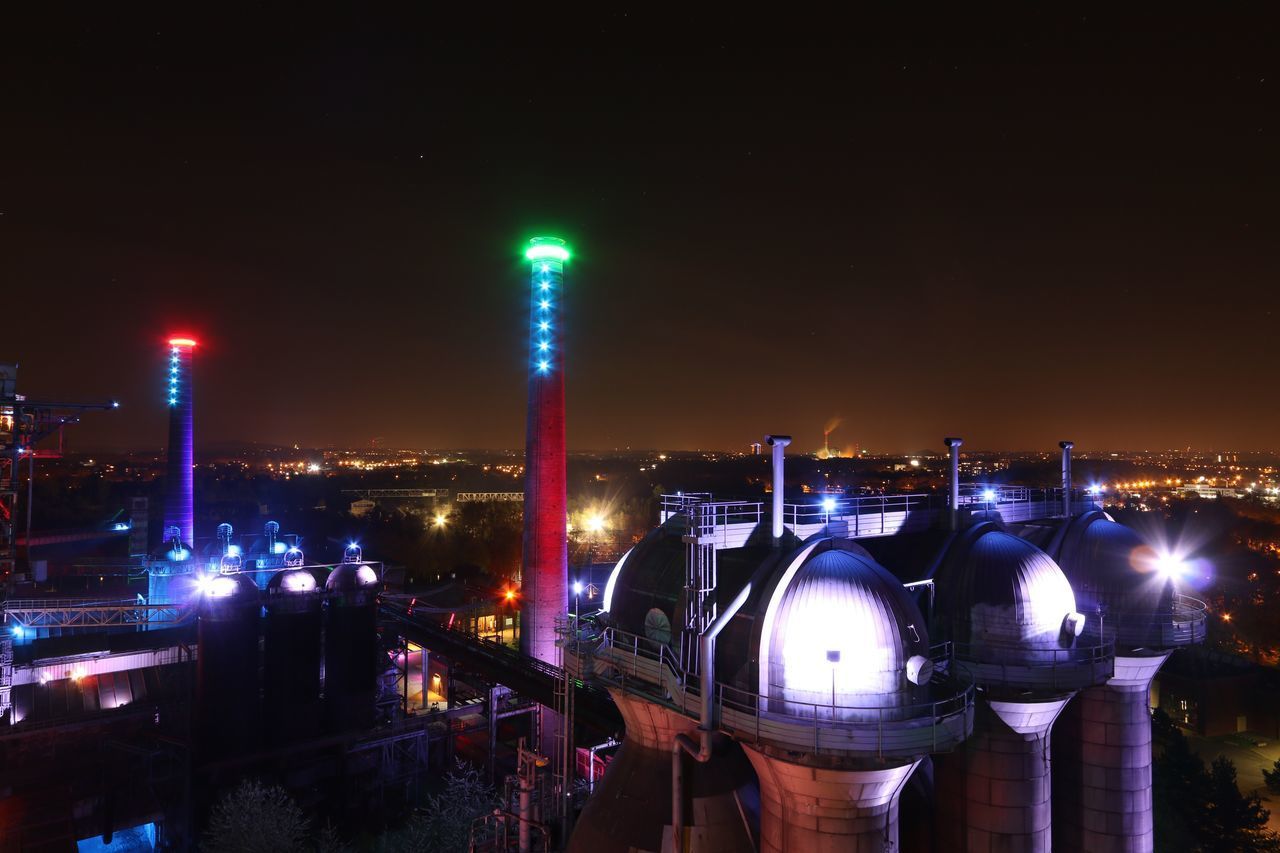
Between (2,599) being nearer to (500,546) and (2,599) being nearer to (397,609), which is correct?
(397,609)

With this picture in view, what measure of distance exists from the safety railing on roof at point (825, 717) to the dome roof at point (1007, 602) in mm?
2657

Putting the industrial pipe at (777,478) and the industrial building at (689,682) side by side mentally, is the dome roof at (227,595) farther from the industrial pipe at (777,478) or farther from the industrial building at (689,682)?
the industrial pipe at (777,478)

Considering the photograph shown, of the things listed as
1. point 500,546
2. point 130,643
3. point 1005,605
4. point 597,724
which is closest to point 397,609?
point 130,643

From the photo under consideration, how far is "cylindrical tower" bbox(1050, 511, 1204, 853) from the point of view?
21391 mm

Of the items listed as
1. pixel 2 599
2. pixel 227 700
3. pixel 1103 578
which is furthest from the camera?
pixel 2 599

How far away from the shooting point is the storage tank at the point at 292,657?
3108cm

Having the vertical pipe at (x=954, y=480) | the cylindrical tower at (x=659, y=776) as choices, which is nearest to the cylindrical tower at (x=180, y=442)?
the cylindrical tower at (x=659, y=776)

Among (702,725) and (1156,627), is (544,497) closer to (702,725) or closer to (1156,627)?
(702,725)

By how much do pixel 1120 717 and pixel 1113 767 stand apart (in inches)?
59.1

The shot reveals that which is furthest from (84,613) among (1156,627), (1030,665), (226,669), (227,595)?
(1156,627)

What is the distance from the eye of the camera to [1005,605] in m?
18.0

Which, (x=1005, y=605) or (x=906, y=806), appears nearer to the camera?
(x=1005, y=605)

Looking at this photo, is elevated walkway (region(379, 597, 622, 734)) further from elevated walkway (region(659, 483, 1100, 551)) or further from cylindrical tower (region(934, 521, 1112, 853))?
cylindrical tower (region(934, 521, 1112, 853))

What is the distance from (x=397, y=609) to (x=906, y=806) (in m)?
32.4
